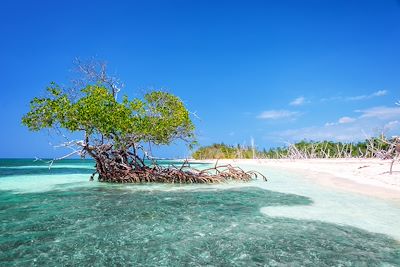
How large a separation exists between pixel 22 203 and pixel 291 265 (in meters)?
7.50

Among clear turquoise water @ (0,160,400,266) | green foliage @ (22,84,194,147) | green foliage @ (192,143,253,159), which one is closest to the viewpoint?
clear turquoise water @ (0,160,400,266)

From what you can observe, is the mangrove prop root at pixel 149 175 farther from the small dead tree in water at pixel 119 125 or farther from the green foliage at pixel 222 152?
the green foliage at pixel 222 152

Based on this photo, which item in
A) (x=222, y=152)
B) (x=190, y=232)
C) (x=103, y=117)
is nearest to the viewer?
(x=190, y=232)

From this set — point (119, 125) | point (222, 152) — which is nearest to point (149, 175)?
point (119, 125)

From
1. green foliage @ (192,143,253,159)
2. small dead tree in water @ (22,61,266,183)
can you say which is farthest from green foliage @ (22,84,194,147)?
green foliage @ (192,143,253,159)

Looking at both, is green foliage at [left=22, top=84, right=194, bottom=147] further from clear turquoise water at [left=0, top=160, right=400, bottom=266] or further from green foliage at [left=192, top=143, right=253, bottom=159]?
green foliage at [left=192, top=143, right=253, bottom=159]

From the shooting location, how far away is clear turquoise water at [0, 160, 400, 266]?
467 cm

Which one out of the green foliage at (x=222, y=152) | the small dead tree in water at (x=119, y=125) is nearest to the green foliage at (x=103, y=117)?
the small dead tree in water at (x=119, y=125)

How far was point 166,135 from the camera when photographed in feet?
46.4

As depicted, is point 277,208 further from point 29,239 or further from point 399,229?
point 29,239

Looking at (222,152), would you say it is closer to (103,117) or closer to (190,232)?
(103,117)

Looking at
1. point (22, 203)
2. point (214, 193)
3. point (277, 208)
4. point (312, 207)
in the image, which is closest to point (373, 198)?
point (312, 207)

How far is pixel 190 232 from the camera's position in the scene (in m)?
6.04

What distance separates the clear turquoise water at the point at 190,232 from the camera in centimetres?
467
